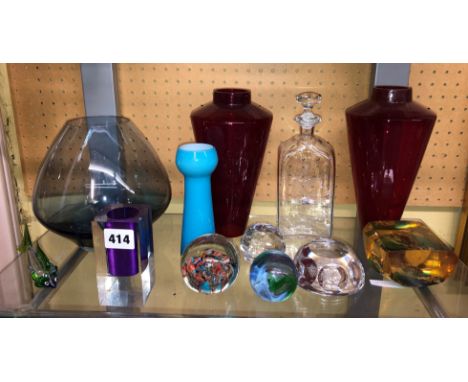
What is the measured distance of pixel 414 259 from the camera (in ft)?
2.14

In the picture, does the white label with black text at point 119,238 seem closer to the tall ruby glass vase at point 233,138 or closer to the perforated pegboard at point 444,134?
the tall ruby glass vase at point 233,138

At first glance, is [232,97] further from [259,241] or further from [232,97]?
[259,241]

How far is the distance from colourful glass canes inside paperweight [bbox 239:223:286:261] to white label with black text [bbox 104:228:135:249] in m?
0.22

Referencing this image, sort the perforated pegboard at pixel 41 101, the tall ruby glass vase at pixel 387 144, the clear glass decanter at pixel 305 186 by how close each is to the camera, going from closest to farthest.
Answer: the tall ruby glass vase at pixel 387 144, the clear glass decanter at pixel 305 186, the perforated pegboard at pixel 41 101

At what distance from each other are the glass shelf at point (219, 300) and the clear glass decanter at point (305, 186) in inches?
6.5

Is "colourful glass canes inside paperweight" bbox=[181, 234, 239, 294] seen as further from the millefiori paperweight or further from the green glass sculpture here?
the green glass sculpture

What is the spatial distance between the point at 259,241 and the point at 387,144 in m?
0.27

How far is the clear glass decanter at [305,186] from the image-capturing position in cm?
82

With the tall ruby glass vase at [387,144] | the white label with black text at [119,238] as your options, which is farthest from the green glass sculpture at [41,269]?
the tall ruby glass vase at [387,144]

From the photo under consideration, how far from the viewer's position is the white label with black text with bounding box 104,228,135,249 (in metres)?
0.60

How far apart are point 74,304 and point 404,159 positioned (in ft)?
1.87

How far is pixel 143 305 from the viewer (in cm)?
64
